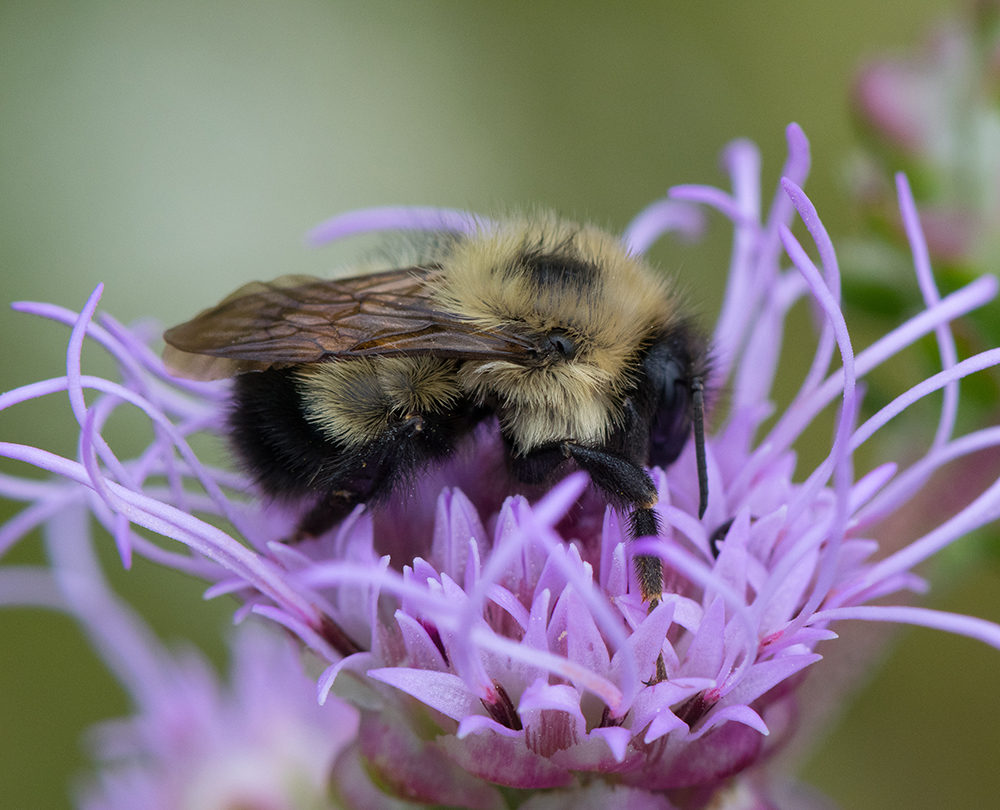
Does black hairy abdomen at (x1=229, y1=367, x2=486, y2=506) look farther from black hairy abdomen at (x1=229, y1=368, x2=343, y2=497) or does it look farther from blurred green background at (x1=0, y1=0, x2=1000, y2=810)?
blurred green background at (x1=0, y1=0, x2=1000, y2=810)

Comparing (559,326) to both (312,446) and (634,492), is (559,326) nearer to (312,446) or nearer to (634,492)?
(634,492)

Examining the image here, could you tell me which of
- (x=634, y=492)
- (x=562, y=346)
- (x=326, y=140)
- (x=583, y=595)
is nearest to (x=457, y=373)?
(x=562, y=346)

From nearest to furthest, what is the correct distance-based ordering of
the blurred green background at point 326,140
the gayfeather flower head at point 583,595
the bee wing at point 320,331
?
the gayfeather flower head at point 583,595
the bee wing at point 320,331
the blurred green background at point 326,140

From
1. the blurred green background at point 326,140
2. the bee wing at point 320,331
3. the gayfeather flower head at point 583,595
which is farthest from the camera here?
the blurred green background at point 326,140

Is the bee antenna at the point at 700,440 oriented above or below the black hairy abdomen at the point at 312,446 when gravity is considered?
above

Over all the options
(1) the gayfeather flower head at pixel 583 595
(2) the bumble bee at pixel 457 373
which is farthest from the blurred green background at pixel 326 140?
(2) the bumble bee at pixel 457 373

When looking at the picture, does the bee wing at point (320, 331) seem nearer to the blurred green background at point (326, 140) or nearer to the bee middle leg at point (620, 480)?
the bee middle leg at point (620, 480)
